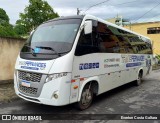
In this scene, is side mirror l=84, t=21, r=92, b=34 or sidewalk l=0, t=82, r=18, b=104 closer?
side mirror l=84, t=21, r=92, b=34

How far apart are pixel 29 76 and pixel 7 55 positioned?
4.39 metres

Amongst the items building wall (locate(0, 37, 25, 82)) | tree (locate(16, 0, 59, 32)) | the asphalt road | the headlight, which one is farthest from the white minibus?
tree (locate(16, 0, 59, 32))

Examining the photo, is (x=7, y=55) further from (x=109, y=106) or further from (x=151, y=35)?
(x=151, y=35)

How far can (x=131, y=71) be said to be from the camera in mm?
9906

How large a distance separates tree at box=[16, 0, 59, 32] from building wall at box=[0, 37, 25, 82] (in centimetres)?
3406

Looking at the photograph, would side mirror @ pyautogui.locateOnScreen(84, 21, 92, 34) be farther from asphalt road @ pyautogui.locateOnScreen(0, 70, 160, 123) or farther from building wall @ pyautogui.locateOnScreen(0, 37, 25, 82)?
building wall @ pyautogui.locateOnScreen(0, 37, 25, 82)

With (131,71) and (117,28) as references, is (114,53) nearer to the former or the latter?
(117,28)

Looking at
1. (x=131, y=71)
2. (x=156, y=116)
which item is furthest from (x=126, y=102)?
(x=131, y=71)

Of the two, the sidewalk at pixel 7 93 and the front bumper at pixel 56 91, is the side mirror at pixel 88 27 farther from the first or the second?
the sidewalk at pixel 7 93

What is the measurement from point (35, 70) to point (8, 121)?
139cm

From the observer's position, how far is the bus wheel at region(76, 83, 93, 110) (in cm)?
639

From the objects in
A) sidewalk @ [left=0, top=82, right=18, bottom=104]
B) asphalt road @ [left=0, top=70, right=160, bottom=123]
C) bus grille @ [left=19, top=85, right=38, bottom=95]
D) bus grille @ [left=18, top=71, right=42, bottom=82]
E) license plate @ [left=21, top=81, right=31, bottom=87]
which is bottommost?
asphalt road @ [left=0, top=70, right=160, bottom=123]

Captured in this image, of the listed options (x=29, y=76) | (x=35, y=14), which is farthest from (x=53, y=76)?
(x=35, y=14)

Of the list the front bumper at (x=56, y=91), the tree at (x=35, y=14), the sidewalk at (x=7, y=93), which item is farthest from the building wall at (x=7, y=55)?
the tree at (x=35, y=14)
